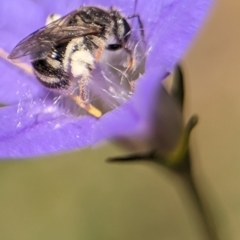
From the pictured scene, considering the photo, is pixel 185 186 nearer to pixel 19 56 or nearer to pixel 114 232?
pixel 19 56

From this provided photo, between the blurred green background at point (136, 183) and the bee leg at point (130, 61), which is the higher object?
the bee leg at point (130, 61)

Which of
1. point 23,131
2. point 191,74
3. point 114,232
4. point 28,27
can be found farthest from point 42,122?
point 191,74

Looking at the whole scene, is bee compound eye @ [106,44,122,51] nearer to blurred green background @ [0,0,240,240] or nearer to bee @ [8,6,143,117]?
bee @ [8,6,143,117]

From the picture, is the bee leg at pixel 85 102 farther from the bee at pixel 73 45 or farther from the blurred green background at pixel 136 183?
the blurred green background at pixel 136 183

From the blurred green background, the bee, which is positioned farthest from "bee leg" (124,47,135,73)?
the blurred green background

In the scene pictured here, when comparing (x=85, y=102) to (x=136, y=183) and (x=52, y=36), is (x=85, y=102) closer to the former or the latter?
(x=52, y=36)

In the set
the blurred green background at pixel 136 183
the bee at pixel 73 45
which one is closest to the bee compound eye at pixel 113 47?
the bee at pixel 73 45

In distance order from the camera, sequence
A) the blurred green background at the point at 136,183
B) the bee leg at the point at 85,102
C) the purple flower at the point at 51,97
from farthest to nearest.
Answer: the blurred green background at the point at 136,183
the bee leg at the point at 85,102
the purple flower at the point at 51,97
